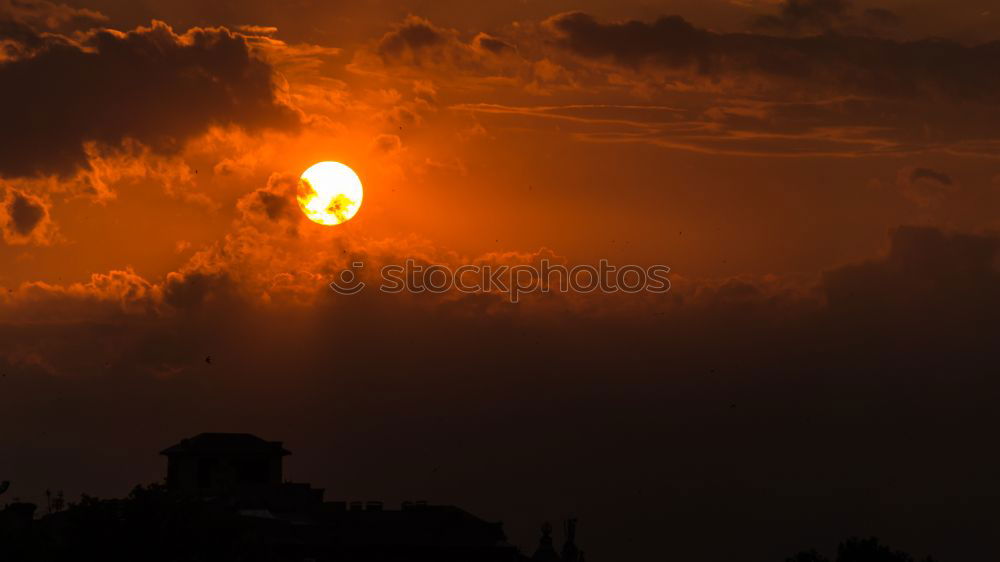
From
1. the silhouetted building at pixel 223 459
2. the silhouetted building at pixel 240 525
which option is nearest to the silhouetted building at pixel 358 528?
the silhouetted building at pixel 240 525

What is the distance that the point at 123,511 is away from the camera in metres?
87.9

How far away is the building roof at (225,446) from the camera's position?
159750 mm

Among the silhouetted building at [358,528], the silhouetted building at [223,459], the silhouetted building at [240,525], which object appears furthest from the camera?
the silhouetted building at [223,459]

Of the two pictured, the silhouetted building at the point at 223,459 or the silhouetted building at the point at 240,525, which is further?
the silhouetted building at the point at 223,459

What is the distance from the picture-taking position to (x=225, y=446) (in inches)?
6309

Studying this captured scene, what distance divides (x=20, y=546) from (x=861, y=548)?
97.1 metres

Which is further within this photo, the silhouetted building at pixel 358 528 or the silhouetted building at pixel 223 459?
the silhouetted building at pixel 223 459

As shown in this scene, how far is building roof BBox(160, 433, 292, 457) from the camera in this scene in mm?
159750

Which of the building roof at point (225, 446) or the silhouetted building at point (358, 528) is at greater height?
the building roof at point (225, 446)

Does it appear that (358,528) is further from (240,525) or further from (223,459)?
(240,525)

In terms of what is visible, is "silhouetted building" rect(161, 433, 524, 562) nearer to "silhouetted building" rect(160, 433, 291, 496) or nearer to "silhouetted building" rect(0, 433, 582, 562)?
"silhouetted building" rect(0, 433, 582, 562)

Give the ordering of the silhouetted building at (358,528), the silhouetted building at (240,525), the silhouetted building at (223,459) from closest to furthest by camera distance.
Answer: the silhouetted building at (240,525), the silhouetted building at (358,528), the silhouetted building at (223,459)

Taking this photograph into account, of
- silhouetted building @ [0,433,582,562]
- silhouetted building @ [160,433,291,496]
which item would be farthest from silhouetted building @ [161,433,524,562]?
silhouetted building @ [160,433,291,496]

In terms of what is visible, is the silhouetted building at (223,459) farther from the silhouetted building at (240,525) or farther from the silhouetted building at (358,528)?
the silhouetted building at (358,528)
